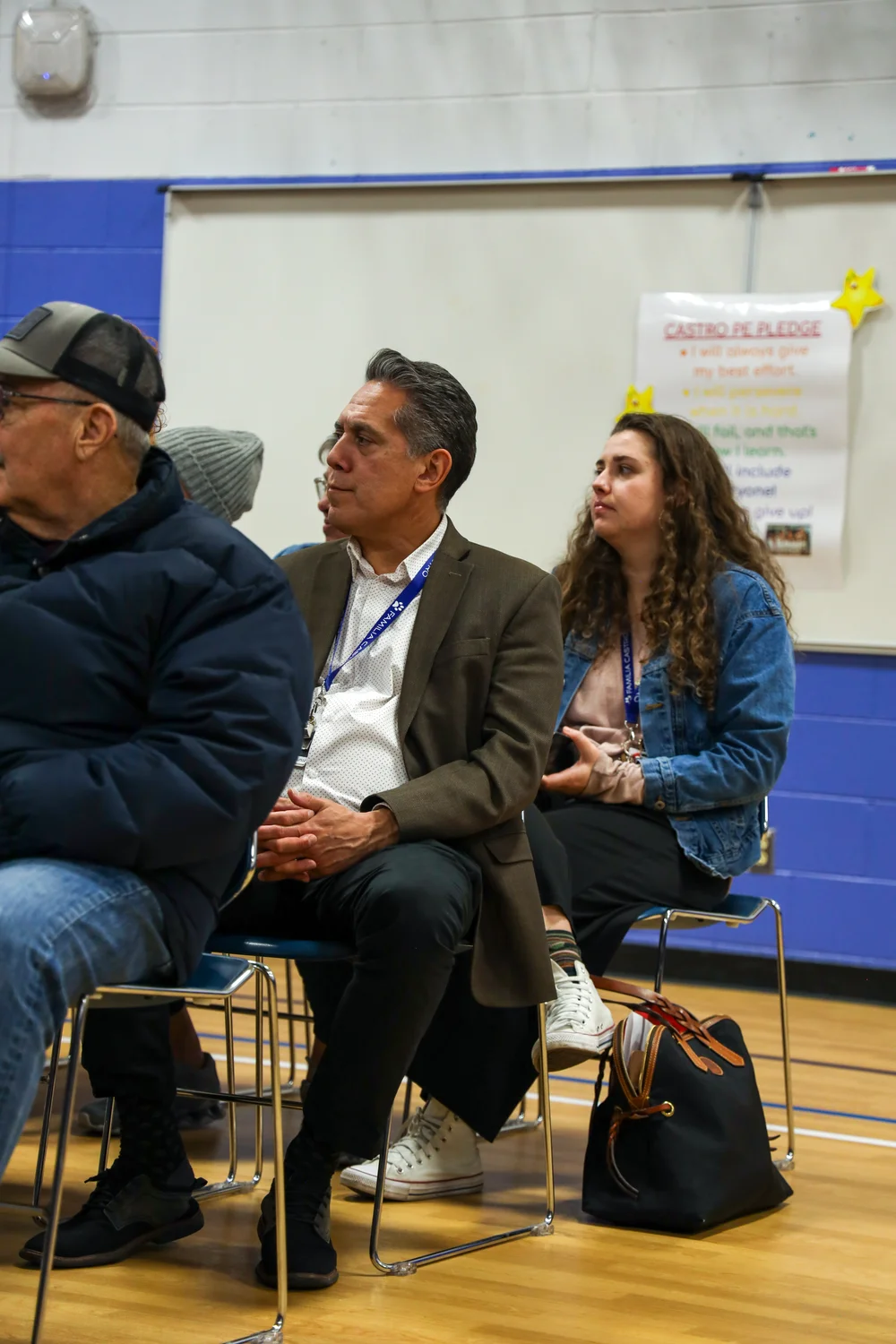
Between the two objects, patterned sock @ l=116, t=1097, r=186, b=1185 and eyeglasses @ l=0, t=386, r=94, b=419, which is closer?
eyeglasses @ l=0, t=386, r=94, b=419

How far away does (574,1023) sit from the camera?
96.0 inches

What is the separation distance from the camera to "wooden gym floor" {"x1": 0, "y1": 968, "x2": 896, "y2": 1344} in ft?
6.20

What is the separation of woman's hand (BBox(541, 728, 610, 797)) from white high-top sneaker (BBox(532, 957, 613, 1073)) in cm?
41

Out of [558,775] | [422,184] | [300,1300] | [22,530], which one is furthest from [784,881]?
[22,530]

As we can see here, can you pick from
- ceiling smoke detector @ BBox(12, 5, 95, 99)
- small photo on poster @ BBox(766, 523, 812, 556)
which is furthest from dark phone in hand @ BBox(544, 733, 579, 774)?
ceiling smoke detector @ BBox(12, 5, 95, 99)

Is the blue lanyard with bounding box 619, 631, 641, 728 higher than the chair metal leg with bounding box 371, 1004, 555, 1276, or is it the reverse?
the blue lanyard with bounding box 619, 631, 641, 728

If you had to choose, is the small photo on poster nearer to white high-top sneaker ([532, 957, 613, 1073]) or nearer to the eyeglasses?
white high-top sneaker ([532, 957, 613, 1073])

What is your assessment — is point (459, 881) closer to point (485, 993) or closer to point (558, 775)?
point (485, 993)

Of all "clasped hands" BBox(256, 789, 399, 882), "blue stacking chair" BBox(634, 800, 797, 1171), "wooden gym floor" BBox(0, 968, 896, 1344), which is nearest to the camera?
"wooden gym floor" BBox(0, 968, 896, 1344)

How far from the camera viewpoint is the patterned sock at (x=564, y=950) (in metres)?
2.55

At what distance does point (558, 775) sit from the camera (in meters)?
2.86

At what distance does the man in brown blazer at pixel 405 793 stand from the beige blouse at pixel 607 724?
493mm

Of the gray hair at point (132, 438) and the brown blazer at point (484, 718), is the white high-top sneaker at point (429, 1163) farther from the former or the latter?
the gray hair at point (132, 438)

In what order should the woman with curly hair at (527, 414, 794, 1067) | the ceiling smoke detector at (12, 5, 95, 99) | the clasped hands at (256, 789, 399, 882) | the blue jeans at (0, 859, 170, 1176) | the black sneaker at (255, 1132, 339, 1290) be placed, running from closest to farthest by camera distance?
the blue jeans at (0, 859, 170, 1176) → the black sneaker at (255, 1132, 339, 1290) → the clasped hands at (256, 789, 399, 882) → the woman with curly hair at (527, 414, 794, 1067) → the ceiling smoke detector at (12, 5, 95, 99)
